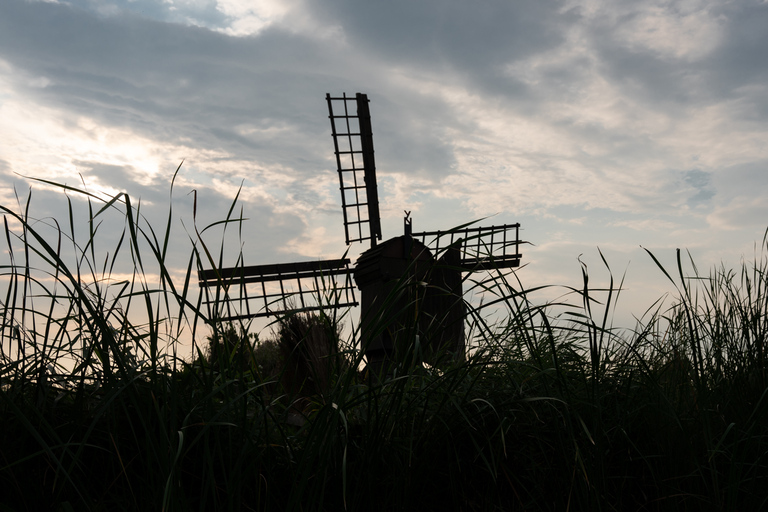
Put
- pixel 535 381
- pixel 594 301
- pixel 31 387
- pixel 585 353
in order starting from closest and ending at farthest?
pixel 594 301 → pixel 31 387 → pixel 535 381 → pixel 585 353

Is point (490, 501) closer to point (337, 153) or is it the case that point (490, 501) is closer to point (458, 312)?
point (458, 312)

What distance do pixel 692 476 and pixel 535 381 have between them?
0.72m

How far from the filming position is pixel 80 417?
199 centimetres

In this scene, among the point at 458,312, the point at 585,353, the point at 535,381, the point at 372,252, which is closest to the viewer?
the point at 535,381

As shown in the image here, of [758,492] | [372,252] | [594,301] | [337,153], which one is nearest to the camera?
[594,301]

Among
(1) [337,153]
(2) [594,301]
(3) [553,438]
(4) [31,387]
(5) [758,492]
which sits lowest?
(5) [758,492]

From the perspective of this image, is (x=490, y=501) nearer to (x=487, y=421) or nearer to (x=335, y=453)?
(x=487, y=421)

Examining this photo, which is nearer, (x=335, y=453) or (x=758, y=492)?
(x=335, y=453)

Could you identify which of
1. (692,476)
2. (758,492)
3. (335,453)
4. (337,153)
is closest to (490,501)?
(335,453)

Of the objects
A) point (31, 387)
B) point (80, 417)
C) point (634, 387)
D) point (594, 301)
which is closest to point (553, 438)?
point (634, 387)

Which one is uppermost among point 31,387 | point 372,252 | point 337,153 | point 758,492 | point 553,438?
point 337,153

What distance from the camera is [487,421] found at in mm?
2520

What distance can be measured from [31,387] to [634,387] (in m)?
2.44

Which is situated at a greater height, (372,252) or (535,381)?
(372,252)
